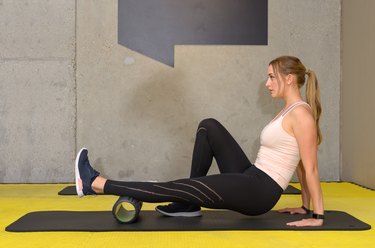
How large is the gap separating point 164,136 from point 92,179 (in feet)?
7.46

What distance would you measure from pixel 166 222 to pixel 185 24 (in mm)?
2475

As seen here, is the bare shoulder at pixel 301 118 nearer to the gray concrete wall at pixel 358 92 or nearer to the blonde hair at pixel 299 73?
the blonde hair at pixel 299 73

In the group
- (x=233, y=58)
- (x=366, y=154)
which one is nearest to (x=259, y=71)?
(x=233, y=58)

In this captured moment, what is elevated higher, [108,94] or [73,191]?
[108,94]

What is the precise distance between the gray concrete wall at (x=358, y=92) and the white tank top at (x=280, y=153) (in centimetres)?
184

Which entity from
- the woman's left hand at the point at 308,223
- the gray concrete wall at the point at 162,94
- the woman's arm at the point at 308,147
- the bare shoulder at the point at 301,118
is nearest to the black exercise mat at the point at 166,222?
the woman's left hand at the point at 308,223

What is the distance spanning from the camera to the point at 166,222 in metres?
2.49

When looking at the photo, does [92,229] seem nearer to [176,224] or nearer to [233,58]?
[176,224]

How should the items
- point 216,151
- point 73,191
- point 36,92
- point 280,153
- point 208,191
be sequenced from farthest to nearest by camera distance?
point 36,92, point 73,191, point 216,151, point 280,153, point 208,191

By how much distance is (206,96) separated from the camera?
4621 mm

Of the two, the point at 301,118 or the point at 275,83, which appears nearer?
the point at 301,118

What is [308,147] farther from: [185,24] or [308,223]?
[185,24]

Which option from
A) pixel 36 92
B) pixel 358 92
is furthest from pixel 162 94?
pixel 358 92

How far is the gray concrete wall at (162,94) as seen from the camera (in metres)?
4.59
